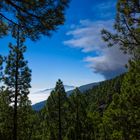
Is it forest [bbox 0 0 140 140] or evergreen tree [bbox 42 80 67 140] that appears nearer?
forest [bbox 0 0 140 140]

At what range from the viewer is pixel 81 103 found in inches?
2638

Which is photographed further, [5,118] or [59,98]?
[59,98]

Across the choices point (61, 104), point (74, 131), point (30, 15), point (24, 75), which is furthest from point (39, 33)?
point (74, 131)

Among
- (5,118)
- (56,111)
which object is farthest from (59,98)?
(5,118)

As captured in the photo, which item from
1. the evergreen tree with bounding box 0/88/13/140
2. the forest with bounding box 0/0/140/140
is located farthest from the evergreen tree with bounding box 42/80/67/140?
the evergreen tree with bounding box 0/88/13/140

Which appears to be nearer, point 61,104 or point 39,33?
point 39,33

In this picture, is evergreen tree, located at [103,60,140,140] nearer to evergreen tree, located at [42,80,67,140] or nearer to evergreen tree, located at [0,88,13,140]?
evergreen tree, located at [0,88,13,140]

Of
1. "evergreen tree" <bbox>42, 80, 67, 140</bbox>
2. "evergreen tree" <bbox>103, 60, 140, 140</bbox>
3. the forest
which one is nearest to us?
the forest

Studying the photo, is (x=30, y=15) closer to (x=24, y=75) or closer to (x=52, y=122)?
(x=24, y=75)

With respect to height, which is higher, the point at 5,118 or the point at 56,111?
the point at 56,111

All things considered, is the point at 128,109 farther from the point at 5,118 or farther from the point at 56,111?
the point at 56,111

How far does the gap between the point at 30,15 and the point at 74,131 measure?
179 feet

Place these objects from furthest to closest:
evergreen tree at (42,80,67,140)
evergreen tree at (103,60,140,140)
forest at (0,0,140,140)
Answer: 1. evergreen tree at (42,80,67,140)
2. evergreen tree at (103,60,140,140)
3. forest at (0,0,140,140)

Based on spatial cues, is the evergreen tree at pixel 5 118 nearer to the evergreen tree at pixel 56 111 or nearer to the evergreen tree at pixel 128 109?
the evergreen tree at pixel 128 109
